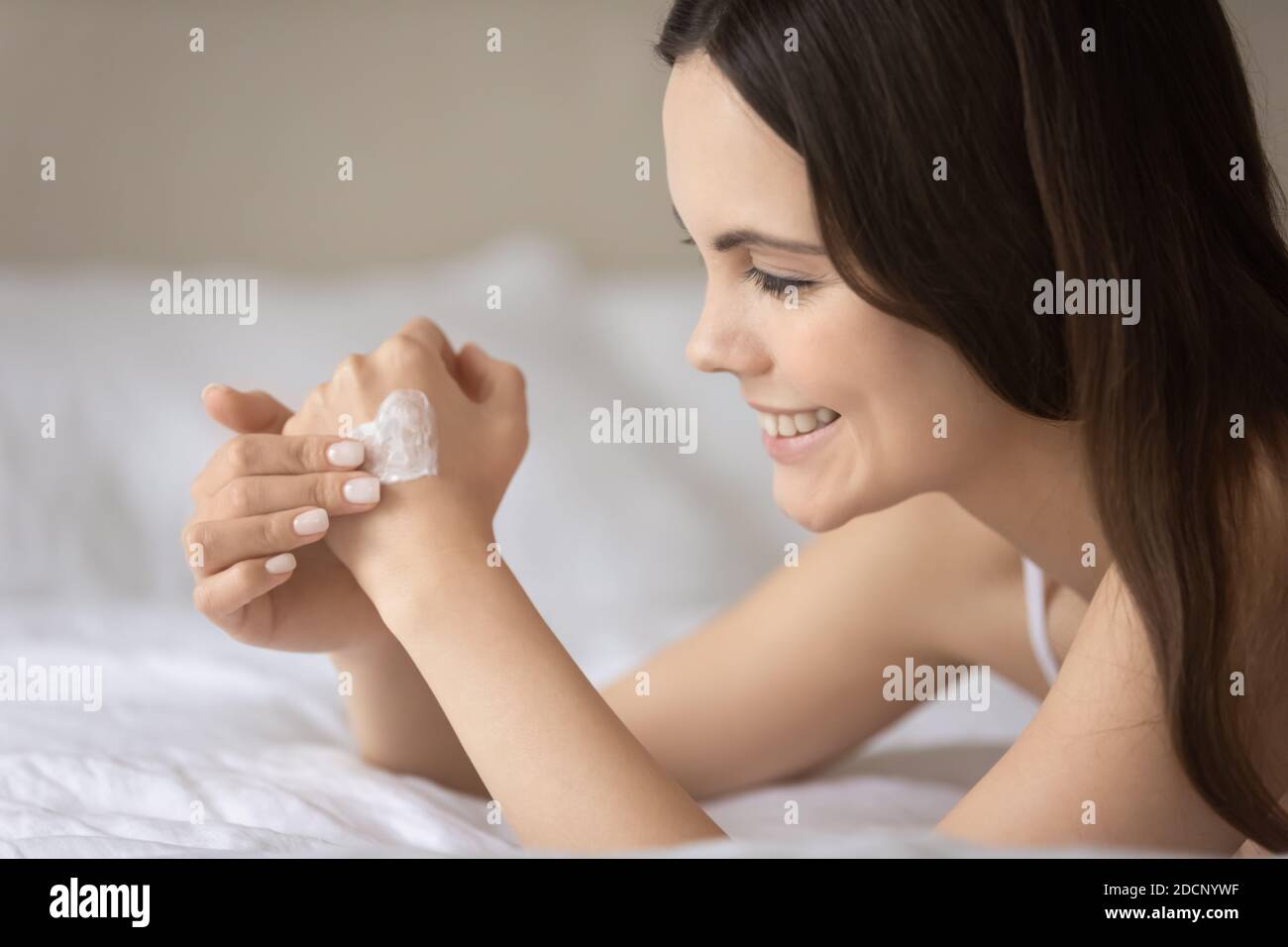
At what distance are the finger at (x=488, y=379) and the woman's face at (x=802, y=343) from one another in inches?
6.7

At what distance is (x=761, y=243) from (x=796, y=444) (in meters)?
0.16

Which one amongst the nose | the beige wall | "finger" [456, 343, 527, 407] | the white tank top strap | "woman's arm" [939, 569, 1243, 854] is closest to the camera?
"woman's arm" [939, 569, 1243, 854]

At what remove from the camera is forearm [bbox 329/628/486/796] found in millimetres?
997

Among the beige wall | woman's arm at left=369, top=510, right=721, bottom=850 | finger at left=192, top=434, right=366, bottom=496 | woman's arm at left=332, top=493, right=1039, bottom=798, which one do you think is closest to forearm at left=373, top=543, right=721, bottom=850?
woman's arm at left=369, top=510, right=721, bottom=850

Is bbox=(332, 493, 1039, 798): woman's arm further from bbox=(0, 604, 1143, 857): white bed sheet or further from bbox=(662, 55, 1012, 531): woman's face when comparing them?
bbox=(662, 55, 1012, 531): woman's face

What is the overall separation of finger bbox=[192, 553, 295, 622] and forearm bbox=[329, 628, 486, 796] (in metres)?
0.15

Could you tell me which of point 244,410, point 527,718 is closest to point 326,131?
point 244,410

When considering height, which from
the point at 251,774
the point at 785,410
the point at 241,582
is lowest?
the point at 251,774

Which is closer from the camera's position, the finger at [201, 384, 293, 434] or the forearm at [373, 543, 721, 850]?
the forearm at [373, 543, 721, 850]

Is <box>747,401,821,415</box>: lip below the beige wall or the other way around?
below

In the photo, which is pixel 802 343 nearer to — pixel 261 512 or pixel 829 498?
pixel 829 498

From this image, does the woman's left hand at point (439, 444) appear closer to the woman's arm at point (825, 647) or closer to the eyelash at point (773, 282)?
the eyelash at point (773, 282)

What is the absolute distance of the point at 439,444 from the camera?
0.85 metres

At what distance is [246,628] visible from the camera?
2.88 ft
